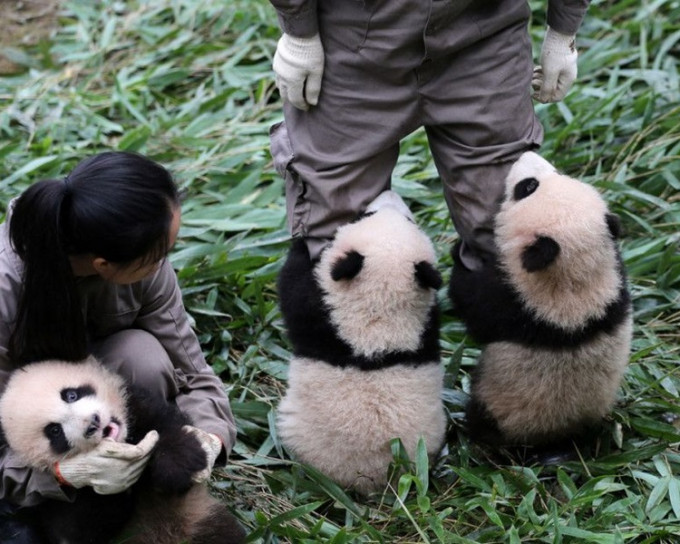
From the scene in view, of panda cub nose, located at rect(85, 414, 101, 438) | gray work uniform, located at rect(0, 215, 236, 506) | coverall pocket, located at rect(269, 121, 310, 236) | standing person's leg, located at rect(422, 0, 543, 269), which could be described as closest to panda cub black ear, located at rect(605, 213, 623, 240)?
standing person's leg, located at rect(422, 0, 543, 269)

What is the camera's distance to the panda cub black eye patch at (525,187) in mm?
3494

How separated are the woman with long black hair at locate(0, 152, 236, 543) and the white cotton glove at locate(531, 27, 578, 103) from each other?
1444mm

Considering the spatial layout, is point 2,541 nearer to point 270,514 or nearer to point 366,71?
point 270,514

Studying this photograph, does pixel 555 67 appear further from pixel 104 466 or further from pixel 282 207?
pixel 104 466

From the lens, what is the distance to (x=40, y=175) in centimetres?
506

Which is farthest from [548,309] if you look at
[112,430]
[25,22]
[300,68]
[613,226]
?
[25,22]

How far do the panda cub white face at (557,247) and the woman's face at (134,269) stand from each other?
1.12 m

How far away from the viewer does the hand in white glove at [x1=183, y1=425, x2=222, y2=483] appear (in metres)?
3.04

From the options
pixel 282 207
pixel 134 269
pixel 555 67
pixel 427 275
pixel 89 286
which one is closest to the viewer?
pixel 134 269

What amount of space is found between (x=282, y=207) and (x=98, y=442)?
220cm

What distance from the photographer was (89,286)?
10.7 feet

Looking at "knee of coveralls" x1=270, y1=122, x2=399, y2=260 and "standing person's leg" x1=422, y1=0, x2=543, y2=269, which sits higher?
"standing person's leg" x1=422, y1=0, x2=543, y2=269

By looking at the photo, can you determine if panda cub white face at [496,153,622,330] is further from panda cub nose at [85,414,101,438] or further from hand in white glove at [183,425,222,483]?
panda cub nose at [85,414,101,438]

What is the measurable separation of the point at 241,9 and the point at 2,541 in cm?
399
